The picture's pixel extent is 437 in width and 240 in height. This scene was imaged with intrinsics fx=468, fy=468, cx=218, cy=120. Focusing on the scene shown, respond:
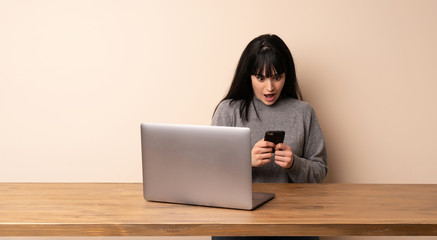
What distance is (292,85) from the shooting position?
215cm

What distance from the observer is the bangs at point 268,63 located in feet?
6.53

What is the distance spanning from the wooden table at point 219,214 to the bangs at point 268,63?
52 centimetres

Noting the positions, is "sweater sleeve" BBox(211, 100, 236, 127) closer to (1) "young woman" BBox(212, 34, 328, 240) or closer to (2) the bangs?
(1) "young woman" BBox(212, 34, 328, 240)

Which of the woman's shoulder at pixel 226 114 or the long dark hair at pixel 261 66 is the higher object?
the long dark hair at pixel 261 66

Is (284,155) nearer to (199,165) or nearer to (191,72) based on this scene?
(199,165)

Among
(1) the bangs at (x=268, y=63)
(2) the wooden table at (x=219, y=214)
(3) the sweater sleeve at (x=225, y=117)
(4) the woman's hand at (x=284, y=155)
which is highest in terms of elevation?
(1) the bangs at (x=268, y=63)

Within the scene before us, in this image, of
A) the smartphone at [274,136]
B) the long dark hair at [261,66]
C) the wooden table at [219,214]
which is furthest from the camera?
the long dark hair at [261,66]

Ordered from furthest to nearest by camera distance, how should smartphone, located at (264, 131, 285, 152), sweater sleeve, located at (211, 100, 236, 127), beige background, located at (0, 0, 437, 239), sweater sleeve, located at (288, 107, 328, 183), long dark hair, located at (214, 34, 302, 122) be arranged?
beige background, located at (0, 0, 437, 239), sweater sleeve, located at (211, 100, 236, 127), long dark hair, located at (214, 34, 302, 122), sweater sleeve, located at (288, 107, 328, 183), smartphone, located at (264, 131, 285, 152)

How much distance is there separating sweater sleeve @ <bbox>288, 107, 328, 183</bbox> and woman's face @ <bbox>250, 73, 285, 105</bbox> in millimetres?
184

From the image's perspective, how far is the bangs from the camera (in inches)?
78.3

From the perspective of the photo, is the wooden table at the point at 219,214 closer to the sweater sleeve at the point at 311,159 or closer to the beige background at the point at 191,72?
the sweater sleeve at the point at 311,159

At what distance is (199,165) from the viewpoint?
148 centimetres

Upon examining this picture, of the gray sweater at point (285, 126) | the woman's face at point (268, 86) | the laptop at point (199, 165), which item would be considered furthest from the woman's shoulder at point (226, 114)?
the laptop at point (199, 165)

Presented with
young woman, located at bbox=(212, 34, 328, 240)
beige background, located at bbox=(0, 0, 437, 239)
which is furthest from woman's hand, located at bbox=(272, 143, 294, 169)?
beige background, located at bbox=(0, 0, 437, 239)
